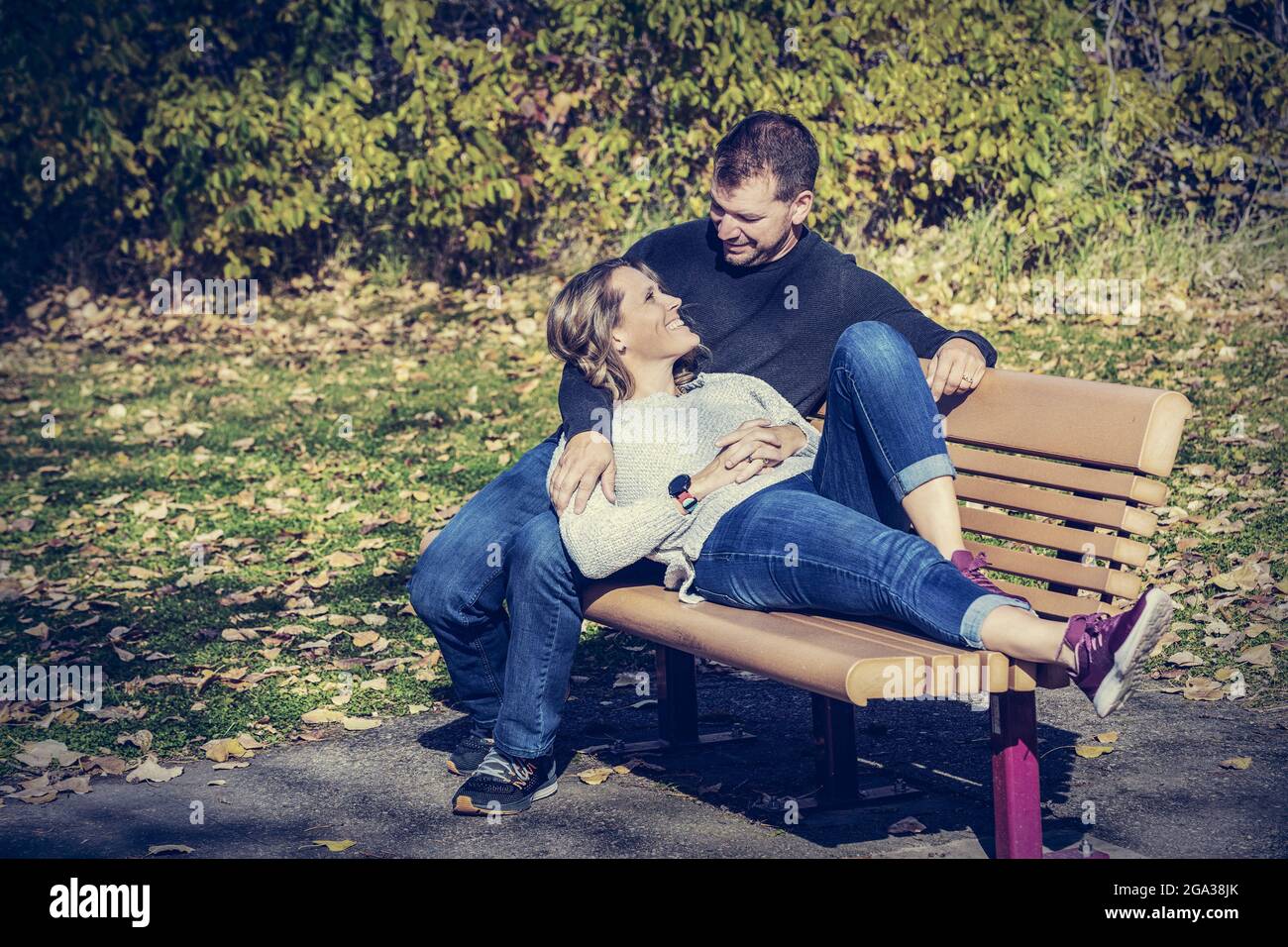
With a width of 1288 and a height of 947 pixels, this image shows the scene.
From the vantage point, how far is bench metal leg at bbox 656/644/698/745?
4574mm

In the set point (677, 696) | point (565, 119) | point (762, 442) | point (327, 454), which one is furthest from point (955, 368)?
point (565, 119)

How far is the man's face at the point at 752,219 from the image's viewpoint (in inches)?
177

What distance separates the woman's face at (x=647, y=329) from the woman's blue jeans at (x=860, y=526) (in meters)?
0.56

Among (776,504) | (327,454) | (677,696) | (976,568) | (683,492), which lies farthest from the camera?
(327,454)

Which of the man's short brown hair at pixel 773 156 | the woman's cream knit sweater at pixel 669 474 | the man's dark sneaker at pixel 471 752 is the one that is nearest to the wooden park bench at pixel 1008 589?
the woman's cream knit sweater at pixel 669 474

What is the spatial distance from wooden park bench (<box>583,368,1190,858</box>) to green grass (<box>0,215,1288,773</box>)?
1279 mm

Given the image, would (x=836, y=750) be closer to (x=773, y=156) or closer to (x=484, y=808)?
(x=484, y=808)

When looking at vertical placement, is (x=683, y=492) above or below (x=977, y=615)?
above

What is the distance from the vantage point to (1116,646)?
3102 mm

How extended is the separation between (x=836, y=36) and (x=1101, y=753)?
724 cm

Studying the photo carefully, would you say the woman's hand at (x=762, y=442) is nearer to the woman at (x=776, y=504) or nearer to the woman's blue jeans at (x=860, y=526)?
the woman at (x=776, y=504)

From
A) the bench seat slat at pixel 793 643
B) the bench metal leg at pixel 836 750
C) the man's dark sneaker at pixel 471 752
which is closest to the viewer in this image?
the bench seat slat at pixel 793 643

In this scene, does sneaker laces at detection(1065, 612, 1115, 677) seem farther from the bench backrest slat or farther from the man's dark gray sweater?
the man's dark gray sweater

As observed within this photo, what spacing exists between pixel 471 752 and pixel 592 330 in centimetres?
125
